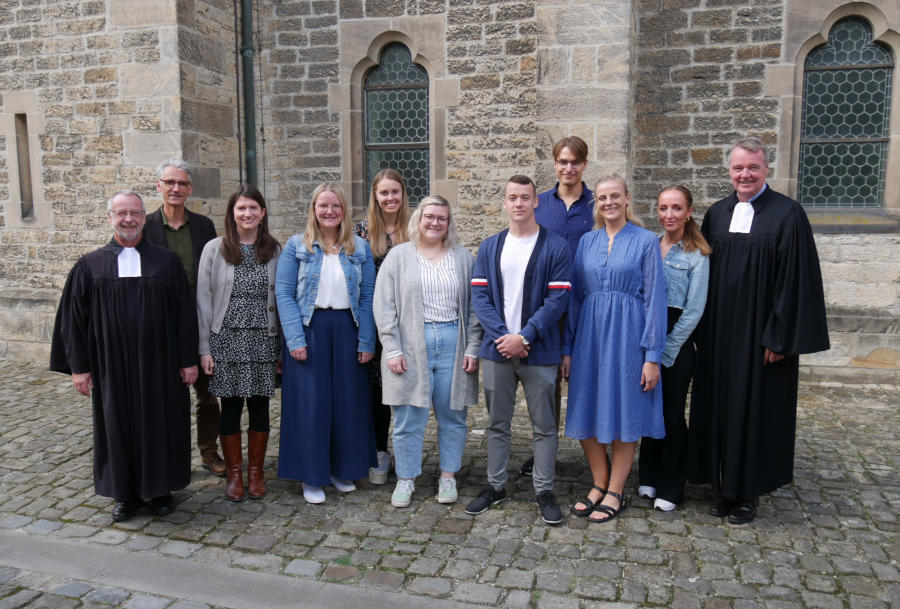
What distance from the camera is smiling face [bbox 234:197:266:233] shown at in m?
4.09

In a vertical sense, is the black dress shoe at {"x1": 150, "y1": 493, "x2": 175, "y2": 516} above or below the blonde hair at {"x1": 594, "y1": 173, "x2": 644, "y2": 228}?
below

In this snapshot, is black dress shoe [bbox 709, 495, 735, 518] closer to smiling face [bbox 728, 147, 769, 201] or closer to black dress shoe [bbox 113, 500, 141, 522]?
smiling face [bbox 728, 147, 769, 201]

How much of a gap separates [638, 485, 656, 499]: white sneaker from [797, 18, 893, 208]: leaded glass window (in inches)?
182

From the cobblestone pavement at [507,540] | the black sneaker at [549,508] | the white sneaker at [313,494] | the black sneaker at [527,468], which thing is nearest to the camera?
the cobblestone pavement at [507,540]

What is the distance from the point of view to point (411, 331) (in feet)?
13.3

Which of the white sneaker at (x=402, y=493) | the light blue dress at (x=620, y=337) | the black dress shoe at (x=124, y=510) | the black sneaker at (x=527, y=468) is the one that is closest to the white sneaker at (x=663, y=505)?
the light blue dress at (x=620, y=337)

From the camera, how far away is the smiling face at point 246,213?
409 cm

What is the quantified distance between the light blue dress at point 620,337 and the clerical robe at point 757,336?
1.26ft

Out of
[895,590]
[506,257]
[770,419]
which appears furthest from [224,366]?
[895,590]

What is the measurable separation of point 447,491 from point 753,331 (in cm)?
196

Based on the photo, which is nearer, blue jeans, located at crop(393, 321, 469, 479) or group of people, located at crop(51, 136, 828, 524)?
group of people, located at crop(51, 136, 828, 524)

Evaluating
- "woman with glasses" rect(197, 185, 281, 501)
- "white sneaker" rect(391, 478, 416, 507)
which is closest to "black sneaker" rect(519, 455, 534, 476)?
"white sneaker" rect(391, 478, 416, 507)

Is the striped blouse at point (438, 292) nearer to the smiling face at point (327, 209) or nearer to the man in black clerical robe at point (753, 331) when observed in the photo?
the smiling face at point (327, 209)

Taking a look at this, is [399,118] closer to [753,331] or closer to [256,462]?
[256,462]
